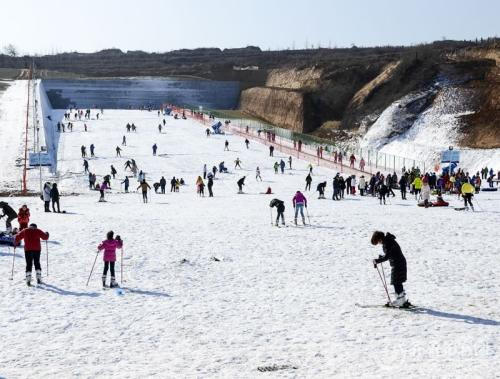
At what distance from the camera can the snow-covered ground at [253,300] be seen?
31.8 feet

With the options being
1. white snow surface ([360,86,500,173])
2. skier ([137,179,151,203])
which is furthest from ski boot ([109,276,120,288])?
white snow surface ([360,86,500,173])

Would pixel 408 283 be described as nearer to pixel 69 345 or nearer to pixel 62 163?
pixel 69 345

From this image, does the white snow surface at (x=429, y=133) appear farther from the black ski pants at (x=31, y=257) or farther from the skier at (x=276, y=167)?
the black ski pants at (x=31, y=257)

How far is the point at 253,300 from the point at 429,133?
50.0 m

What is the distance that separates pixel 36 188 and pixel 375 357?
29113 mm

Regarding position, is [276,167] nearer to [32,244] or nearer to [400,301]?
[32,244]

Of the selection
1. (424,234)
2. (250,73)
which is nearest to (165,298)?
(424,234)

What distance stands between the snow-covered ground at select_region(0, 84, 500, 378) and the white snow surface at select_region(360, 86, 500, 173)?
27051 millimetres

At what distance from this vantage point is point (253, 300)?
12883 mm

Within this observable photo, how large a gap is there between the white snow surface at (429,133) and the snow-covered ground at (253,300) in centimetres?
2705

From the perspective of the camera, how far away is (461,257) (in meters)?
16.6

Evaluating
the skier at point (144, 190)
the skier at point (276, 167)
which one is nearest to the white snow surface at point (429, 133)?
the skier at point (276, 167)

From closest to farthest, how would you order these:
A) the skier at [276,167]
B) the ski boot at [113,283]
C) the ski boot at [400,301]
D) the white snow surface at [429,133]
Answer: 1. the ski boot at [400,301]
2. the ski boot at [113,283]
3. the skier at [276,167]
4. the white snow surface at [429,133]

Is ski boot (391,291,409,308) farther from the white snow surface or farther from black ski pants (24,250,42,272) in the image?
the white snow surface
